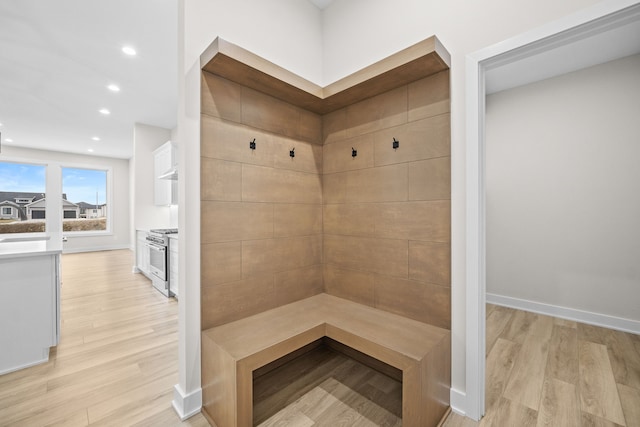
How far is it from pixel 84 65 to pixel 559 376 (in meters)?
5.81

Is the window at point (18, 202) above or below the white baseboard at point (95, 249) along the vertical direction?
above

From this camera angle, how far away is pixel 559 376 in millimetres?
1933

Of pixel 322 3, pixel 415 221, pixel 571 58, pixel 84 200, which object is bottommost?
pixel 415 221

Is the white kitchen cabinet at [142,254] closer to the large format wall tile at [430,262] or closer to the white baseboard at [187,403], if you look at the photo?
the white baseboard at [187,403]

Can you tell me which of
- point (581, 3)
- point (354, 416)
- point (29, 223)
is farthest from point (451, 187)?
point (29, 223)

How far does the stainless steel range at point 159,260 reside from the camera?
3789 mm

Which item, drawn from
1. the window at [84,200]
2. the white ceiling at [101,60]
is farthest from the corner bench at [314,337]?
the window at [84,200]

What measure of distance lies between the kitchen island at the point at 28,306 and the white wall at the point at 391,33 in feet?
5.24

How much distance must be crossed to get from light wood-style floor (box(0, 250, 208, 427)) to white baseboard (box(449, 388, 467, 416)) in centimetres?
149

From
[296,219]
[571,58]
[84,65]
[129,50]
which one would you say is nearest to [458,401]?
[296,219]

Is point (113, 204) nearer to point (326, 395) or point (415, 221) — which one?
point (326, 395)

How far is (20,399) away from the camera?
5.56 feet

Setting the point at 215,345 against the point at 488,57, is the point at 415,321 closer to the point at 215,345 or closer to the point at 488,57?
the point at 215,345

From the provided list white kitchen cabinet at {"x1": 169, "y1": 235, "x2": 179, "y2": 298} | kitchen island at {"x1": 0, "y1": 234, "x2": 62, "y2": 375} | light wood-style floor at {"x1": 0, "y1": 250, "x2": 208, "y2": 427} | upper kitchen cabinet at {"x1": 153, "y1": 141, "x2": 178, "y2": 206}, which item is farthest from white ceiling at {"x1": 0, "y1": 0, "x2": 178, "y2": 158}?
light wood-style floor at {"x1": 0, "y1": 250, "x2": 208, "y2": 427}
